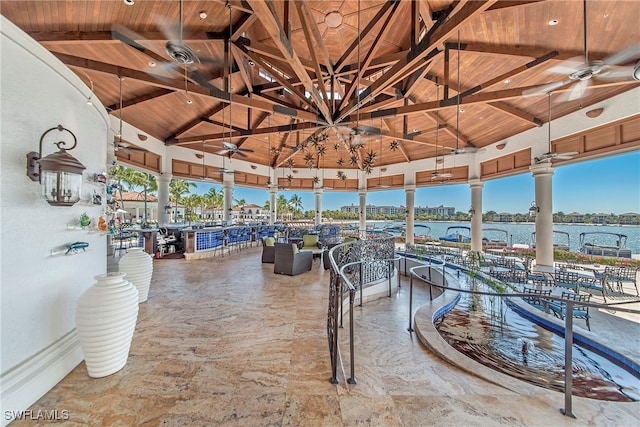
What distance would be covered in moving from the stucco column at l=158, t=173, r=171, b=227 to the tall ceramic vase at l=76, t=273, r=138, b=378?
31.3 feet

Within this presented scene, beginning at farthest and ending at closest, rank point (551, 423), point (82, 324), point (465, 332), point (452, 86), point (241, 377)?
point (452, 86) < point (465, 332) < point (241, 377) < point (82, 324) < point (551, 423)

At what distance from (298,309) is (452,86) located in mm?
7578

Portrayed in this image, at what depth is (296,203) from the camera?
23.8 meters

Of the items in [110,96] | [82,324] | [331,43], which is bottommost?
[82,324]

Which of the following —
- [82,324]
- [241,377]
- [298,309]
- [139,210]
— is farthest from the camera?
[139,210]

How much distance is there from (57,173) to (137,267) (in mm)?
2129

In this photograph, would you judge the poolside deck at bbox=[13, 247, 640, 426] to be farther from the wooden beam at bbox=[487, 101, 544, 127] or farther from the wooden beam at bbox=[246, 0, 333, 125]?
the wooden beam at bbox=[487, 101, 544, 127]

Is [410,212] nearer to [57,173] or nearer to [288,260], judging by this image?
[288,260]

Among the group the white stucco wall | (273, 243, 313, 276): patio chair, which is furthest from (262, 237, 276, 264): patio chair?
the white stucco wall

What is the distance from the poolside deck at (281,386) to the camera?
1926 mm

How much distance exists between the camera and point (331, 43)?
626 cm

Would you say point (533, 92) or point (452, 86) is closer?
point (533, 92)

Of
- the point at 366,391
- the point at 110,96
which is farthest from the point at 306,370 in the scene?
the point at 110,96

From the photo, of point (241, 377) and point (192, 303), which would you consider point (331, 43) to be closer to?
point (192, 303)
